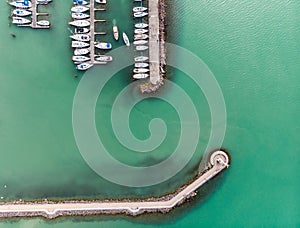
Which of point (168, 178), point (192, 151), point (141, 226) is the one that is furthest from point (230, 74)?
point (141, 226)

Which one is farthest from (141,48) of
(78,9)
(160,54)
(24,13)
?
(24,13)

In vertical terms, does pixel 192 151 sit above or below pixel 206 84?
below

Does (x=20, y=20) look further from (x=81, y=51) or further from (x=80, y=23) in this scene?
(x=81, y=51)

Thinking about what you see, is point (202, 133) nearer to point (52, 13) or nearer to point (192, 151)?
point (192, 151)

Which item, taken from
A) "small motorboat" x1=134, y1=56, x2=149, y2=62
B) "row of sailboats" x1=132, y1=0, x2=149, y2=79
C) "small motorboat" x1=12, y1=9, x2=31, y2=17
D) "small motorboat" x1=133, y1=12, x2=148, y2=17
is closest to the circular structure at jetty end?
"row of sailboats" x1=132, y1=0, x2=149, y2=79

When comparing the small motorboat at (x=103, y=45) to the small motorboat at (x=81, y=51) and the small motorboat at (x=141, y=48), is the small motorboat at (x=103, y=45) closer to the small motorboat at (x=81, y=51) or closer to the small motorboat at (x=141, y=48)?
the small motorboat at (x=81, y=51)

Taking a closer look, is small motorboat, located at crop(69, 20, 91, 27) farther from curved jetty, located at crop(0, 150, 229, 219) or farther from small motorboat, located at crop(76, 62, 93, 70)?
curved jetty, located at crop(0, 150, 229, 219)
